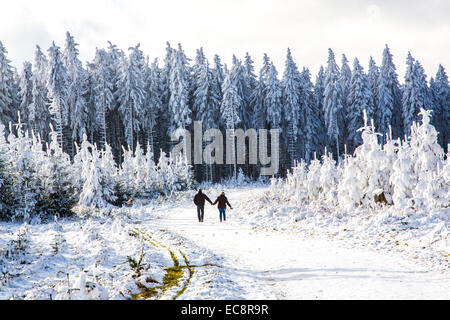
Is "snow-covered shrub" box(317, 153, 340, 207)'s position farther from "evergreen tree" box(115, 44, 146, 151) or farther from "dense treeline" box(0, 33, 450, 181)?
"evergreen tree" box(115, 44, 146, 151)

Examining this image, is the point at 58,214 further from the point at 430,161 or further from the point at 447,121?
the point at 447,121

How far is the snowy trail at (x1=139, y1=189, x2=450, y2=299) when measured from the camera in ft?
19.7

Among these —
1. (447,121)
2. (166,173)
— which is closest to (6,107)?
(166,173)

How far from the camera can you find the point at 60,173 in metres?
18.8

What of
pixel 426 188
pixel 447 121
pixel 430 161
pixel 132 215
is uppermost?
pixel 447 121

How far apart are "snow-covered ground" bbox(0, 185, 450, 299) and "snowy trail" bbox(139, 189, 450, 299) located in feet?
0.07

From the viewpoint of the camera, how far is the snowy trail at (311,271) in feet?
19.7

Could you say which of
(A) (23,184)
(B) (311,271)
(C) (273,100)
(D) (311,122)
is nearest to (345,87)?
(D) (311,122)

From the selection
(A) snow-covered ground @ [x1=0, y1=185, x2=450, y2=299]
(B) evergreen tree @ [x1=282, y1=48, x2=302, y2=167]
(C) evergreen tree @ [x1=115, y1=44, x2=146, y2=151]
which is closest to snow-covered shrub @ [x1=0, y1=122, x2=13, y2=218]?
(A) snow-covered ground @ [x1=0, y1=185, x2=450, y2=299]

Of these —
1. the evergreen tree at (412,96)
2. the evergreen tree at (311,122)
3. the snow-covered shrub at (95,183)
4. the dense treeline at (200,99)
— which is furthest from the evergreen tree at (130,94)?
the evergreen tree at (412,96)

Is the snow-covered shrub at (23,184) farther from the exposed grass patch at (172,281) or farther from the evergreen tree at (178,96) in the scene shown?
the evergreen tree at (178,96)

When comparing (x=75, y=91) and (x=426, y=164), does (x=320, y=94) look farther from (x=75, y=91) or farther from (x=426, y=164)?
(x=426, y=164)
